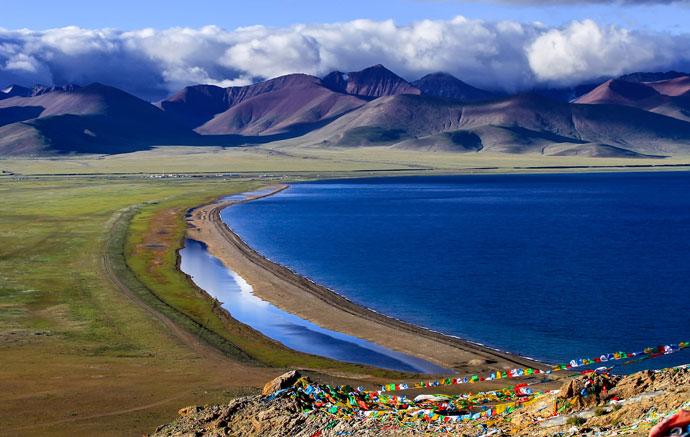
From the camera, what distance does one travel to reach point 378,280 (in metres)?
54.2

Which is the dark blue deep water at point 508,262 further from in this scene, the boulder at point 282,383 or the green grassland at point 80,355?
the boulder at point 282,383

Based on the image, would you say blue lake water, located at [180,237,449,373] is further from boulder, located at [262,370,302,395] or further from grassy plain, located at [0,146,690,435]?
boulder, located at [262,370,302,395]

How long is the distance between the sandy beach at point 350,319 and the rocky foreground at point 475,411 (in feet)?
37.3

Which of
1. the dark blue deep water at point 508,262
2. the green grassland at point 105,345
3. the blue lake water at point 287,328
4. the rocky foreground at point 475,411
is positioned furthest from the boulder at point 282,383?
the dark blue deep water at point 508,262

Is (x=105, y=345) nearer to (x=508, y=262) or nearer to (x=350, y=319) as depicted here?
(x=350, y=319)

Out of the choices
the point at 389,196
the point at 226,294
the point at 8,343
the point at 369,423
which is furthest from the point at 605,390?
the point at 389,196

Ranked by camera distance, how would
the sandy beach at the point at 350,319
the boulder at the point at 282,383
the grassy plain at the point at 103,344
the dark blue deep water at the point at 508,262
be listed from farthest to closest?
the dark blue deep water at the point at 508,262 → the sandy beach at the point at 350,319 → the grassy plain at the point at 103,344 → the boulder at the point at 282,383

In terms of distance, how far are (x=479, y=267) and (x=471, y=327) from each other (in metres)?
19.9

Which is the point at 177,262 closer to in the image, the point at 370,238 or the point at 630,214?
the point at 370,238

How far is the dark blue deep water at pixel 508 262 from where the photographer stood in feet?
129

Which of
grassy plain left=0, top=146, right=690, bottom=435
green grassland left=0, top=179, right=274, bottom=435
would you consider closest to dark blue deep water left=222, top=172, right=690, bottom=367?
grassy plain left=0, top=146, right=690, bottom=435

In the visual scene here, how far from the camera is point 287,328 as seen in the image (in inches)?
1590

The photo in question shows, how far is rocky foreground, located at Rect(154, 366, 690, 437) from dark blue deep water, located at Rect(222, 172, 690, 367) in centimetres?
1565

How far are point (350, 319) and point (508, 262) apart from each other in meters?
23.9
